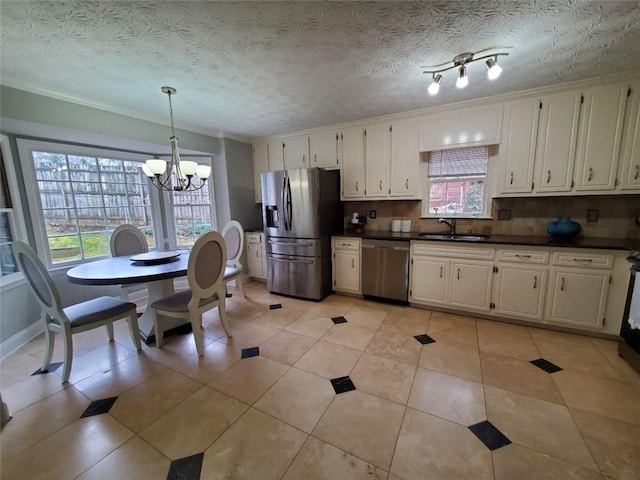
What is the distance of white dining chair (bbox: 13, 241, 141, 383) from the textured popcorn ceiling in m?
1.41

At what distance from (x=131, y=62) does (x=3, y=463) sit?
2.52m

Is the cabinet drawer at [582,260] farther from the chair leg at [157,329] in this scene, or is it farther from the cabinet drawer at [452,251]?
the chair leg at [157,329]

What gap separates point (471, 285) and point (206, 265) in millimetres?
2716

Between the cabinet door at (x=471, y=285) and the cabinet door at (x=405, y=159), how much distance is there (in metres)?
1.02

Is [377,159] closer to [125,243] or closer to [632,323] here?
[632,323]

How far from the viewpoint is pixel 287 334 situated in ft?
8.45

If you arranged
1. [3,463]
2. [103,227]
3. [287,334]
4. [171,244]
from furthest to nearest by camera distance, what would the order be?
1. [171,244]
2. [103,227]
3. [287,334]
4. [3,463]

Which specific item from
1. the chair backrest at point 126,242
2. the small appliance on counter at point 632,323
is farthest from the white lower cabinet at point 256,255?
the small appliance on counter at point 632,323

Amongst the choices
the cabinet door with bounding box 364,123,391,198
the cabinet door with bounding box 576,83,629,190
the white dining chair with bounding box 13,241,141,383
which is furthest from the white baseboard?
the cabinet door with bounding box 576,83,629,190

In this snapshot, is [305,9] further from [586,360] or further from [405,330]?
[586,360]

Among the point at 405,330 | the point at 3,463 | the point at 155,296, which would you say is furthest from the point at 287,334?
the point at 3,463

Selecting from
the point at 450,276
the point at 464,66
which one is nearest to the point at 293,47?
the point at 464,66

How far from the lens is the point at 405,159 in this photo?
3.19m

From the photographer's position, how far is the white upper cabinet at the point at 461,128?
2715mm
